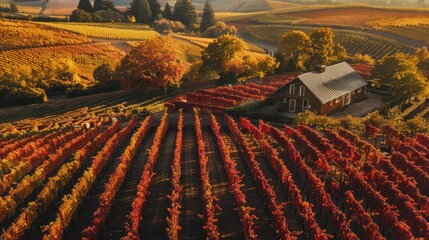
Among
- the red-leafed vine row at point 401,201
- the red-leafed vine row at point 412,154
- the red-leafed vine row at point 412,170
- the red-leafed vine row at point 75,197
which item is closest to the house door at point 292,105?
the red-leafed vine row at point 412,154

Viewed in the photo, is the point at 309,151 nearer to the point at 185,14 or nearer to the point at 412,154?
the point at 412,154

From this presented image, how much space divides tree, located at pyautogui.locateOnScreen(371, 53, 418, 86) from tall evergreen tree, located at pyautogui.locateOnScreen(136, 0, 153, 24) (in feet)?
390

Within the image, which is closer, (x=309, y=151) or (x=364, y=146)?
(x=309, y=151)

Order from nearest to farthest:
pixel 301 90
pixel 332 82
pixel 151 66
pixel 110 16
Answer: pixel 301 90
pixel 332 82
pixel 151 66
pixel 110 16

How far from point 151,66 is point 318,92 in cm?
3511

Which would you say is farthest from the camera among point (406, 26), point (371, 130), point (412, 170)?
point (406, 26)

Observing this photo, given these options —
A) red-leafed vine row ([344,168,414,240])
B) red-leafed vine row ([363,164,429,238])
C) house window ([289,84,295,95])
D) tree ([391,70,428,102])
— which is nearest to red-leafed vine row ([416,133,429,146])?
red-leafed vine row ([363,164,429,238])

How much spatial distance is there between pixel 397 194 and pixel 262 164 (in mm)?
14574

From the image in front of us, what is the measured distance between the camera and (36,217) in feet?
100

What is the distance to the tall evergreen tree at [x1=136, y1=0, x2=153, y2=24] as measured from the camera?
171 meters

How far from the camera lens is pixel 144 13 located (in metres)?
172

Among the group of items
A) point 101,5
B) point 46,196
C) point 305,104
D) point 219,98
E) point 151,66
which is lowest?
point 46,196

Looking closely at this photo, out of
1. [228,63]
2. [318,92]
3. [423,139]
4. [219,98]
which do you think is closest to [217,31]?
[228,63]

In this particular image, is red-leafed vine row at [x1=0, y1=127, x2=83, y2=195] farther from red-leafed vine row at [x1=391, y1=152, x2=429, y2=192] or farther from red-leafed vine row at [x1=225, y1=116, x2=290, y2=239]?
red-leafed vine row at [x1=391, y1=152, x2=429, y2=192]
